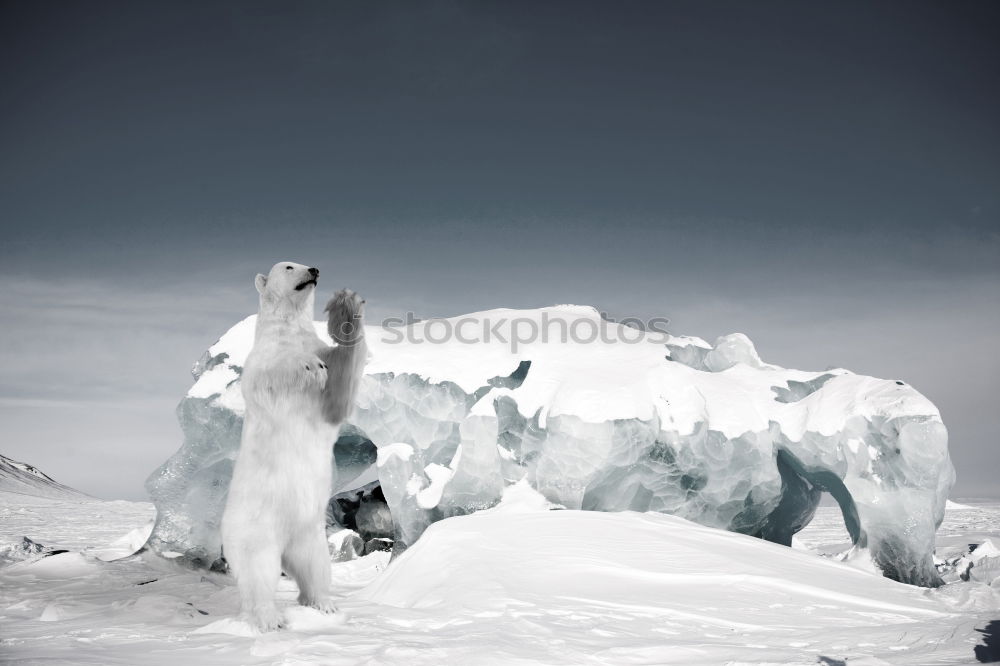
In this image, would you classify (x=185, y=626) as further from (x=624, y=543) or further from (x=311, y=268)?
(x=624, y=543)

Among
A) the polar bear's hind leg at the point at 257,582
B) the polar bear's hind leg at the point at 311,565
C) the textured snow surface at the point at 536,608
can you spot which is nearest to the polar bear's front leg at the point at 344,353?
the polar bear's hind leg at the point at 311,565

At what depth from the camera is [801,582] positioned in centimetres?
624

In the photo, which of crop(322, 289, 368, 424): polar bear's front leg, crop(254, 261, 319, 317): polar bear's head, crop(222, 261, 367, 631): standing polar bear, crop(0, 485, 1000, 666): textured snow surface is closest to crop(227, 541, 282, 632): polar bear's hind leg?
crop(222, 261, 367, 631): standing polar bear

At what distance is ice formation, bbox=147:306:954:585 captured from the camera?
8641mm

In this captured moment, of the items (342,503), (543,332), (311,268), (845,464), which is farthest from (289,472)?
(342,503)

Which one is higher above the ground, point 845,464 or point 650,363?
point 650,363

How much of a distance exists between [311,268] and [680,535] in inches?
190

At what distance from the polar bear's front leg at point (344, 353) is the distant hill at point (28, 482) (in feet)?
118

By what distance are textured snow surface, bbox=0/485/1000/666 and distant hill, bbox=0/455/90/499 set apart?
31.6 m

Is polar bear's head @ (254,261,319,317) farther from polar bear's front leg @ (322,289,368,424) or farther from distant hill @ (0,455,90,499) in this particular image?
distant hill @ (0,455,90,499)

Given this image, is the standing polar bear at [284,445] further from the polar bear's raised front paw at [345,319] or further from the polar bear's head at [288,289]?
the polar bear's head at [288,289]

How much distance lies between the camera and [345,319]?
4.08m

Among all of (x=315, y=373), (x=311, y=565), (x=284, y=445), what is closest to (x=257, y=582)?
(x=311, y=565)

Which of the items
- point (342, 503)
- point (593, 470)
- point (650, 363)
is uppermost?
point (650, 363)
